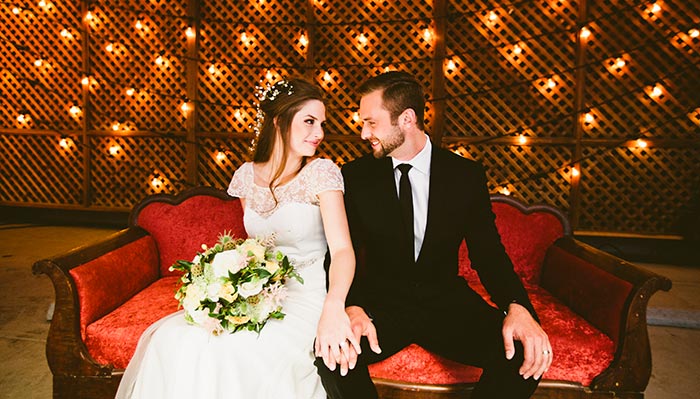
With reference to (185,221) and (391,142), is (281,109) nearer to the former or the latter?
(391,142)

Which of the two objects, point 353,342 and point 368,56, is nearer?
point 353,342

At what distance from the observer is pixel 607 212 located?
18.0 feet

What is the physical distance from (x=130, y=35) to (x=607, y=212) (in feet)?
22.5

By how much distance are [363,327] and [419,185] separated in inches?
27.1

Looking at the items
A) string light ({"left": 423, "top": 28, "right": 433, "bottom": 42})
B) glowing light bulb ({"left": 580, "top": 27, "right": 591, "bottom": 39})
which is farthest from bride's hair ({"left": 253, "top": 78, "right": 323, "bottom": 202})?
glowing light bulb ({"left": 580, "top": 27, "right": 591, "bottom": 39})

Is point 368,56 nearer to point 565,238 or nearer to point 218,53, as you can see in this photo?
point 218,53

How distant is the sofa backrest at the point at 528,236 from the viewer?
265 centimetres

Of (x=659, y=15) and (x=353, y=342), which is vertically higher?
(x=659, y=15)

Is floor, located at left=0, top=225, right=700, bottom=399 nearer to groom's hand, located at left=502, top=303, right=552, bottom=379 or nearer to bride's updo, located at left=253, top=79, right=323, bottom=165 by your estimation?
groom's hand, located at left=502, top=303, right=552, bottom=379

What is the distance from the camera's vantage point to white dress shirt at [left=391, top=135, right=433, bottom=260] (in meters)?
1.92

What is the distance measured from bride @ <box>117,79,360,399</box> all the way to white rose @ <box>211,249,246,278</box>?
0.77 feet

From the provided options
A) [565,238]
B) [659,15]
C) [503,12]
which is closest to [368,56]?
[503,12]

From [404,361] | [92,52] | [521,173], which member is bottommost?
[404,361]

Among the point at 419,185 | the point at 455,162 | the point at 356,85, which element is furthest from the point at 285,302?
the point at 356,85
